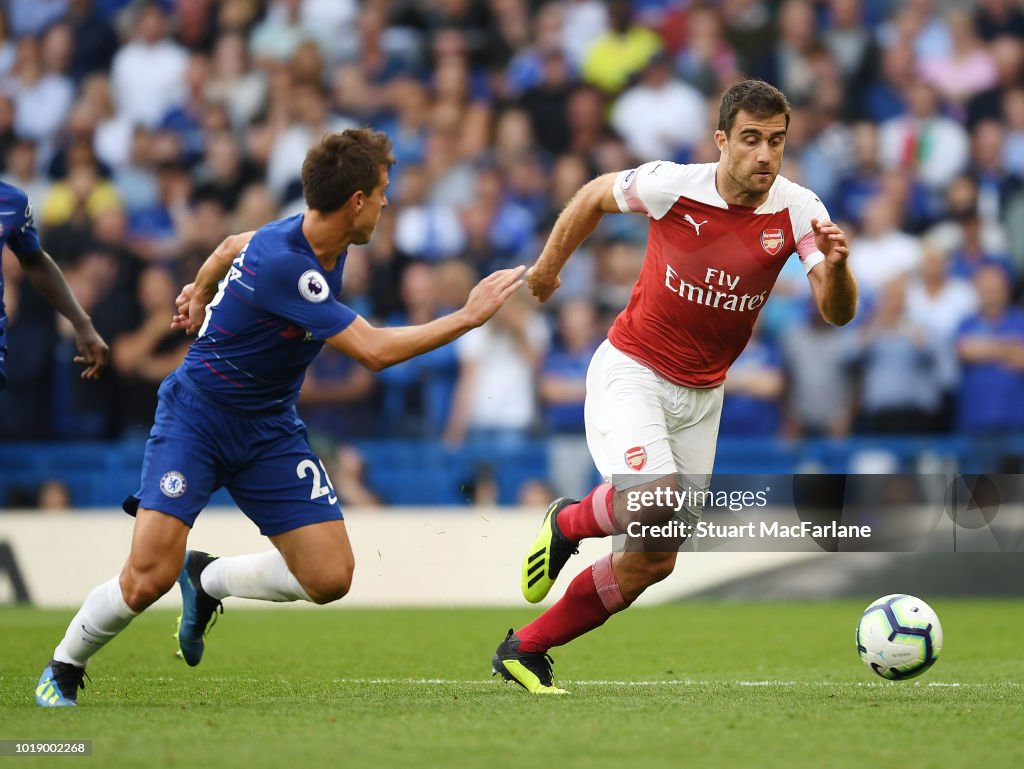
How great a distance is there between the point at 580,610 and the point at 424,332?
1.68m

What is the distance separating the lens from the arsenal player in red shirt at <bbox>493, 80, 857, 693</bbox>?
274 inches

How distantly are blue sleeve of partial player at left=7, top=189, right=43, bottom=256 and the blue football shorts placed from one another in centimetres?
116

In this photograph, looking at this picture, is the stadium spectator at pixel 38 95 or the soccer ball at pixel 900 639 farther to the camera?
the stadium spectator at pixel 38 95

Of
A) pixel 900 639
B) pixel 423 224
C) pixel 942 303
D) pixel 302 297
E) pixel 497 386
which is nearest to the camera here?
pixel 302 297

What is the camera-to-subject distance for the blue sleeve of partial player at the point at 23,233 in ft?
24.1

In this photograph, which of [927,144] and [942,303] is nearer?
[942,303]

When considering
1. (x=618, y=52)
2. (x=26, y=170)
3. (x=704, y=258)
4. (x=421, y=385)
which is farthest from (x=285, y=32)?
(x=704, y=258)

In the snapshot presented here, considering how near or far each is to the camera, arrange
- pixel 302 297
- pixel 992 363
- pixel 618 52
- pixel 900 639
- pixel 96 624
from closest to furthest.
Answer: pixel 302 297 < pixel 96 624 < pixel 900 639 < pixel 992 363 < pixel 618 52

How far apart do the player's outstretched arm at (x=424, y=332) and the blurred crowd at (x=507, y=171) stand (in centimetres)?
666

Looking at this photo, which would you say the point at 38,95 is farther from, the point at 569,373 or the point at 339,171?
the point at 339,171

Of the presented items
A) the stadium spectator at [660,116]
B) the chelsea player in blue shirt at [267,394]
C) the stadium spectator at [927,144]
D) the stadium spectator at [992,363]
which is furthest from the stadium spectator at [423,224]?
the chelsea player in blue shirt at [267,394]

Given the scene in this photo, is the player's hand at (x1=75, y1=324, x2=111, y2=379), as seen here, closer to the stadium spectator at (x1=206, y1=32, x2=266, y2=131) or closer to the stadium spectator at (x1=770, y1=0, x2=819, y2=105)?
the stadium spectator at (x1=206, y1=32, x2=266, y2=131)

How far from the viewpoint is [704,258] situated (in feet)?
23.4

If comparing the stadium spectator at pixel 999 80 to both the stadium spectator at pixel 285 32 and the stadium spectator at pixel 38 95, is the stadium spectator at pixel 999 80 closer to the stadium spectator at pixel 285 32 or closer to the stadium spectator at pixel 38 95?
the stadium spectator at pixel 285 32
